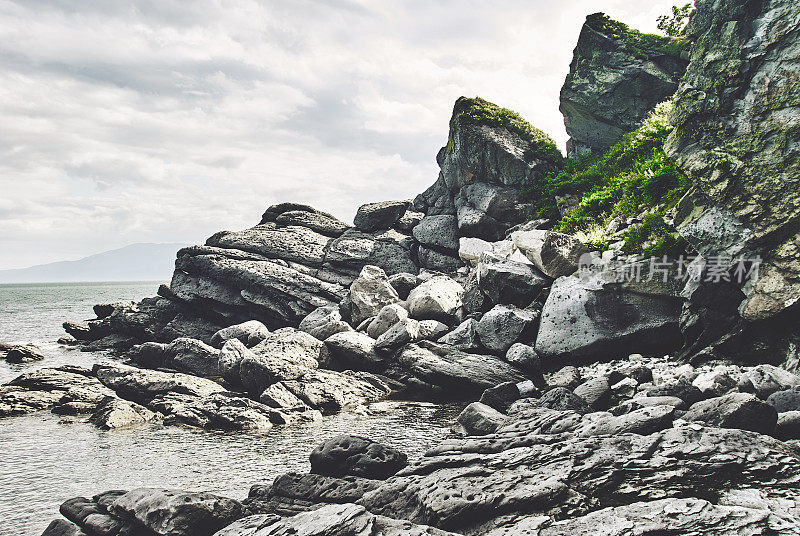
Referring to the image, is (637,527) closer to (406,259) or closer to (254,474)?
(254,474)

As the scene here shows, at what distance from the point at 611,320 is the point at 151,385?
654 inches

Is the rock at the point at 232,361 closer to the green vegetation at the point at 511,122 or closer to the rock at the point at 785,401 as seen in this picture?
the rock at the point at 785,401

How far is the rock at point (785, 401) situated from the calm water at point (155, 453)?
24.9ft

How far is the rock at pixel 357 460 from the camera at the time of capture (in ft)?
28.8

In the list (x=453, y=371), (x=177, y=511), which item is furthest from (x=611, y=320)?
(x=177, y=511)

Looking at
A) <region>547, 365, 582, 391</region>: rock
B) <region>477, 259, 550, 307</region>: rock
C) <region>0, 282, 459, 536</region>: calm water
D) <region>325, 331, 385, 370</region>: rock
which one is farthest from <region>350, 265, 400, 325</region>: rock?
<region>547, 365, 582, 391</region>: rock

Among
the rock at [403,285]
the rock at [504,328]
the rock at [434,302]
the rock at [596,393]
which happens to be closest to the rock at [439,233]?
the rock at [403,285]

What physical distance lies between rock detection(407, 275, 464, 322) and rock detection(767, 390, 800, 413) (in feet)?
42.1

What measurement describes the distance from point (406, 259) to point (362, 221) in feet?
16.2

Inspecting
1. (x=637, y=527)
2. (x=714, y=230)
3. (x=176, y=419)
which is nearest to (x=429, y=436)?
(x=637, y=527)

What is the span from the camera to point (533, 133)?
31.4 m

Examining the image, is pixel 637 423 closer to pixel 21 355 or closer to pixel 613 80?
pixel 613 80

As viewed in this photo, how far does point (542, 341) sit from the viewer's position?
670 inches

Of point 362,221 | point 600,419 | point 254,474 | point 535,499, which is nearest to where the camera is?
point 535,499
